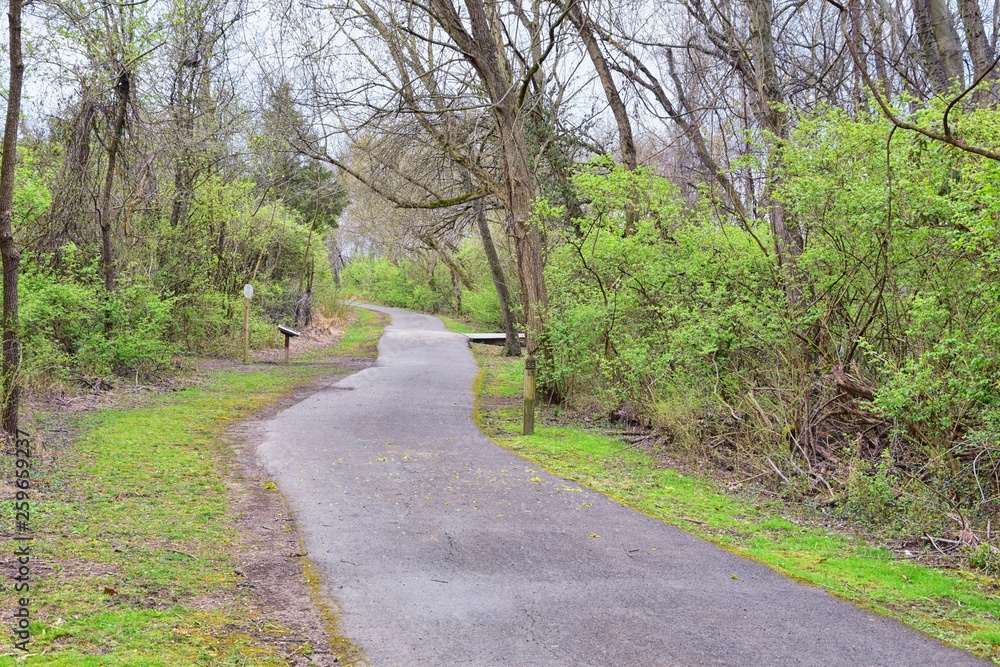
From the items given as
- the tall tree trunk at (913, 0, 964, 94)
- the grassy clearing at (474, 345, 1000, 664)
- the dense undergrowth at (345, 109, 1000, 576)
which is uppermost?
the tall tree trunk at (913, 0, 964, 94)

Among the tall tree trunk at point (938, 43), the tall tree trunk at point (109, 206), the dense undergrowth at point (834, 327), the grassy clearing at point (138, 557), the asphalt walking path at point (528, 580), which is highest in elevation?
the tall tree trunk at point (938, 43)

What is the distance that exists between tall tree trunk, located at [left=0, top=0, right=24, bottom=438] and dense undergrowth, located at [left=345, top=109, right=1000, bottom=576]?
25.2 feet

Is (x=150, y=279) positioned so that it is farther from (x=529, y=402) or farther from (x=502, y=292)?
(x=502, y=292)

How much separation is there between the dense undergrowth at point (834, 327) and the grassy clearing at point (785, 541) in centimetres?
56

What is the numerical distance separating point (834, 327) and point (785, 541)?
127 inches

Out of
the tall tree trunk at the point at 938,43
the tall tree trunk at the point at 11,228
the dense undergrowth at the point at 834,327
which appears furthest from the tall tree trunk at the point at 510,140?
the tall tree trunk at the point at 11,228

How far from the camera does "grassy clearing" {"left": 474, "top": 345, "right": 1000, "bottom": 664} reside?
17.0 ft

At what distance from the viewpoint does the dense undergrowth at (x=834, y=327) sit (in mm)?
7016

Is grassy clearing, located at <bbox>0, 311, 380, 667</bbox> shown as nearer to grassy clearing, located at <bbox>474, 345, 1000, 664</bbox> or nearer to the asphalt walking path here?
the asphalt walking path

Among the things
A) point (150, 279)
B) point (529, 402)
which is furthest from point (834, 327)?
point (150, 279)

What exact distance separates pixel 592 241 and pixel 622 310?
1.34 meters

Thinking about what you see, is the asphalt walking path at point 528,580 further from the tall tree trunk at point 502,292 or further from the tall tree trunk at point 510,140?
the tall tree trunk at point 502,292

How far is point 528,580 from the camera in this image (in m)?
5.66

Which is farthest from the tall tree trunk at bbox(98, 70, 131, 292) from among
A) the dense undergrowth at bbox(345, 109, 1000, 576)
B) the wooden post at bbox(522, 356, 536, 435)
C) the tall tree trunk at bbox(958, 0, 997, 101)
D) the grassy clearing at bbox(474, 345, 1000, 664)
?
the tall tree trunk at bbox(958, 0, 997, 101)
